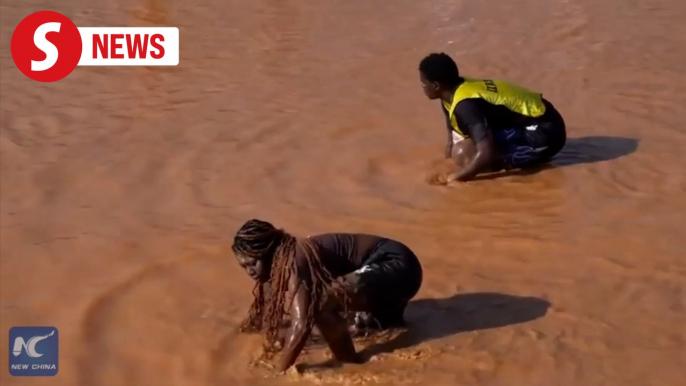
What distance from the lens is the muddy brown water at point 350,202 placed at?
448 centimetres

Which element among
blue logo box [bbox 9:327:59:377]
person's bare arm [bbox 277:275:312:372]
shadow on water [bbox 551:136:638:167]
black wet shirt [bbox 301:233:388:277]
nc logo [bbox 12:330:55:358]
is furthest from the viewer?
shadow on water [bbox 551:136:638:167]

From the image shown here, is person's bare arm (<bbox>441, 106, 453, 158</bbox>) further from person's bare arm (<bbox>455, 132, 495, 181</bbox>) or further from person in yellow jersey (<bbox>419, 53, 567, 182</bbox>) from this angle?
person's bare arm (<bbox>455, 132, 495, 181</bbox>)

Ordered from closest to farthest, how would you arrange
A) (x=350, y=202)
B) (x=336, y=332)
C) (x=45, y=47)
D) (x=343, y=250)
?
(x=336, y=332)
(x=343, y=250)
(x=350, y=202)
(x=45, y=47)

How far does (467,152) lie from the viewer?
659cm

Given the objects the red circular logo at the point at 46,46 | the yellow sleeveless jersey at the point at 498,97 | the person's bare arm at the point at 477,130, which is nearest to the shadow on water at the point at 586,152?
the person's bare arm at the point at 477,130

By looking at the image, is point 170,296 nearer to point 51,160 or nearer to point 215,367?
point 215,367

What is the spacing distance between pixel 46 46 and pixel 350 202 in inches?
214

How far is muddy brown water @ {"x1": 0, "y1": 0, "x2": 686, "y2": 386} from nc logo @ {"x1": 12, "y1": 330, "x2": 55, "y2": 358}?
2.9 inches

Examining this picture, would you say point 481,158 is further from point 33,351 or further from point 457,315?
point 33,351

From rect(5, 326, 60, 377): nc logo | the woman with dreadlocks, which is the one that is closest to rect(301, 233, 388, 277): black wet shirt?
the woman with dreadlocks

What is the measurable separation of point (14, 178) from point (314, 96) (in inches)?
119

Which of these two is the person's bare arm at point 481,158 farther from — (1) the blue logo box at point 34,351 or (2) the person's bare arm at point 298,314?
(1) the blue logo box at point 34,351

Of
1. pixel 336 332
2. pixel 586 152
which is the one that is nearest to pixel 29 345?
pixel 336 332

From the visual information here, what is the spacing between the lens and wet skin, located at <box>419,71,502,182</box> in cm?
638
